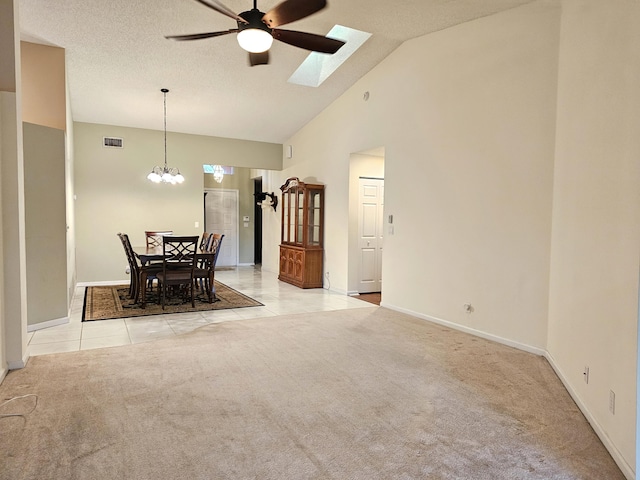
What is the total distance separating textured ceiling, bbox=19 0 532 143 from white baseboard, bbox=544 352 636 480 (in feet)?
11.7

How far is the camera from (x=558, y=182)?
351 centimetres

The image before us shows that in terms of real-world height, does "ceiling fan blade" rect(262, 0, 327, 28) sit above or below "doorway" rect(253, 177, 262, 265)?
above

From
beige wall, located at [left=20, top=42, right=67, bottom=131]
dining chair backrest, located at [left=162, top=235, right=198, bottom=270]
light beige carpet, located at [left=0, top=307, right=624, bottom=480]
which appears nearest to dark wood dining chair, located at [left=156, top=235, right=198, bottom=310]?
dining chair backrest, located at [left=162, top=235, right=198, bottom=270]

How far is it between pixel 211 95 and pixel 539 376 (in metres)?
5.97

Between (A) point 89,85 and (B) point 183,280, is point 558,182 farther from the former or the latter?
(A) point 89,85

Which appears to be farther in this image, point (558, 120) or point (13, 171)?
point (558, 120)

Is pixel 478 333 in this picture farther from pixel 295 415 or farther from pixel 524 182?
pixel 295 415

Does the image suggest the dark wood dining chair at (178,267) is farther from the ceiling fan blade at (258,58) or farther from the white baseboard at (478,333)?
the white baseboard at (478,333)

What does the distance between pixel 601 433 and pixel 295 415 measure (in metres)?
1.80

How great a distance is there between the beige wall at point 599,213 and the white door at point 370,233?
3507 millimetres

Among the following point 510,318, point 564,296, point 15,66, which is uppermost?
point 15,66

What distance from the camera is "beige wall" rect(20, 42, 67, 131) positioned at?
504 cm

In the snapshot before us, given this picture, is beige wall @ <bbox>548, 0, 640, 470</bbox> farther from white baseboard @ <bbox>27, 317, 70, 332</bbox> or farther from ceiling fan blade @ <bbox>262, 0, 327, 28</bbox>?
white baseboard @ <bbox>27, 317, 70, 332</bbox>

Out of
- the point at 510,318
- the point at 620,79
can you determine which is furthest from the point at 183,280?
the point at 620,79
